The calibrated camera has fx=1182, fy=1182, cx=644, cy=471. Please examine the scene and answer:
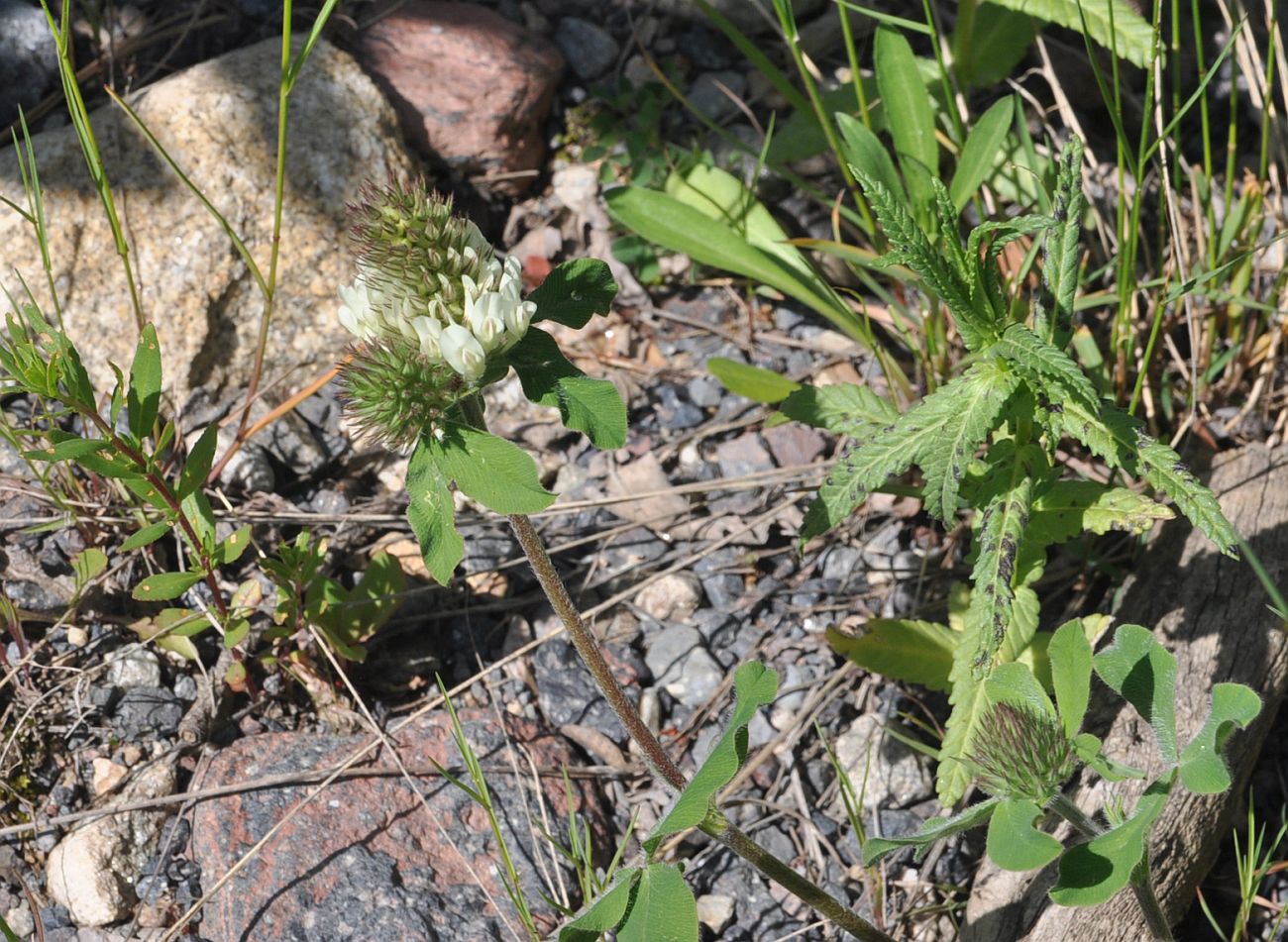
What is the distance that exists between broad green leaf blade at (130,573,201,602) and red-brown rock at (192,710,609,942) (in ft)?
1.41

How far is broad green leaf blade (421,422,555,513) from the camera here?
6.30 feet

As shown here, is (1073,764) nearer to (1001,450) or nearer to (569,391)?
(1001,450)

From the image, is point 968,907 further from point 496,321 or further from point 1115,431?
point 496,321

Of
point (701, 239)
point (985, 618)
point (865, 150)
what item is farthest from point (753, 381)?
point (985, 618)

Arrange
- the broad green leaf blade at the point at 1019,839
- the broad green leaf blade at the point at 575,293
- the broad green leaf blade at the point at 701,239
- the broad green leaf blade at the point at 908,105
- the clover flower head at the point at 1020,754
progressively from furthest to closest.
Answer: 1. the broad green leaf blade at the point at 701,239
2. the broad green leaf blade at the point at 908,105
3. the broad green leaf blade at the point at 575,293
4. the clover flower head at the point at 1020,754
5. the broad green leaf blade at the point at 1019,839

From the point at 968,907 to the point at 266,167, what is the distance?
276 cm

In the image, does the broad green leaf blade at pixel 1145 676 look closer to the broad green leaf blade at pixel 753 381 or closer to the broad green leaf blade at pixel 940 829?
the broad green leaf blade at pixel 940 829

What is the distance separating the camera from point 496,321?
1.93 metres

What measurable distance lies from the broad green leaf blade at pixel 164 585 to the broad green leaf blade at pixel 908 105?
2.07 meters

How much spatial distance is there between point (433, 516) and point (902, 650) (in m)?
1.22

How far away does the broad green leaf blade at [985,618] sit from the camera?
2.26 metres

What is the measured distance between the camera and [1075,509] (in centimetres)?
250

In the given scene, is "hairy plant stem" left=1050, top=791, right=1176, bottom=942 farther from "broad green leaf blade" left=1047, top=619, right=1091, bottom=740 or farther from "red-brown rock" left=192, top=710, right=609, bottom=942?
"red-brown rock" left=192, top=710, right=609, bottom=942

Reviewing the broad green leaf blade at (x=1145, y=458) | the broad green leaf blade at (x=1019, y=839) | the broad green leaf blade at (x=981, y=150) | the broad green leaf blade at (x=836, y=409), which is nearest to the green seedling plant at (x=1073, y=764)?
the broad green leaf blade at (x=1019, y=839)
